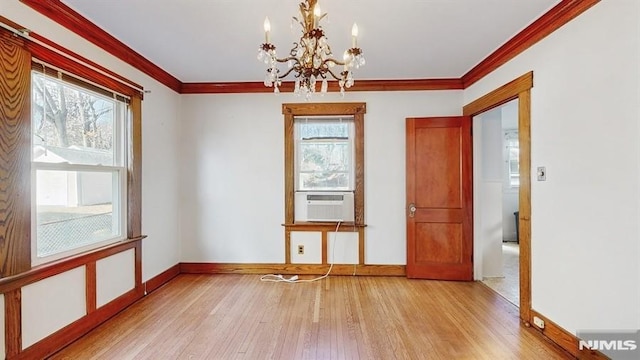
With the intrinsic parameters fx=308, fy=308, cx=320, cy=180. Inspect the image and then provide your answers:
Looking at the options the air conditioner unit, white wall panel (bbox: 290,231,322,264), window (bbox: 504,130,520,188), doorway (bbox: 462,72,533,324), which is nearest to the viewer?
doorway (bbox: 462,72,533,324)

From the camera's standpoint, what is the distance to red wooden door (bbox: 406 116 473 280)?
12.1 feet

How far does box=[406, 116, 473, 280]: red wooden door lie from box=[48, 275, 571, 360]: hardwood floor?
25 centimetres

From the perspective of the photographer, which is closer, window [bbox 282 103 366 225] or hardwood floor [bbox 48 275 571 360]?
hardwood floor [bbox 48 275 571 360]

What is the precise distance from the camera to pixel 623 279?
179 centimetres

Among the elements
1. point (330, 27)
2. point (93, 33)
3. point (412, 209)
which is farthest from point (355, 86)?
point (93, 33)

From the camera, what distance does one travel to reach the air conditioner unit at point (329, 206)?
12.6ft

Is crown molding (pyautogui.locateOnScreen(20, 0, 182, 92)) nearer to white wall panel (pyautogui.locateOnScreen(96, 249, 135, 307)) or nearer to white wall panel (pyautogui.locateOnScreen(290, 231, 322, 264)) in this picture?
white wall panel (pyautogui.locateOnScreen(96, 249, 135, 307))

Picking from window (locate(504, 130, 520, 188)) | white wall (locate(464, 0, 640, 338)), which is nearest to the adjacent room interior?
white wall (locate(464, 0, 640, 338))

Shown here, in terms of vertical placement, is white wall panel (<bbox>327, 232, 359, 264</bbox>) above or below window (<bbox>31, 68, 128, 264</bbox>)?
below

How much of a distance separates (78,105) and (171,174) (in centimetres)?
145

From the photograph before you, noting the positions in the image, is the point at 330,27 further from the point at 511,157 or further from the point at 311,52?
the point at 511,157

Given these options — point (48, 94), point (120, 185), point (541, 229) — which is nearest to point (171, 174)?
point (120, 185)

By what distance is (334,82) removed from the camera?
391cm

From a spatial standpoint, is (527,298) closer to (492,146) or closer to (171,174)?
(492,146)
